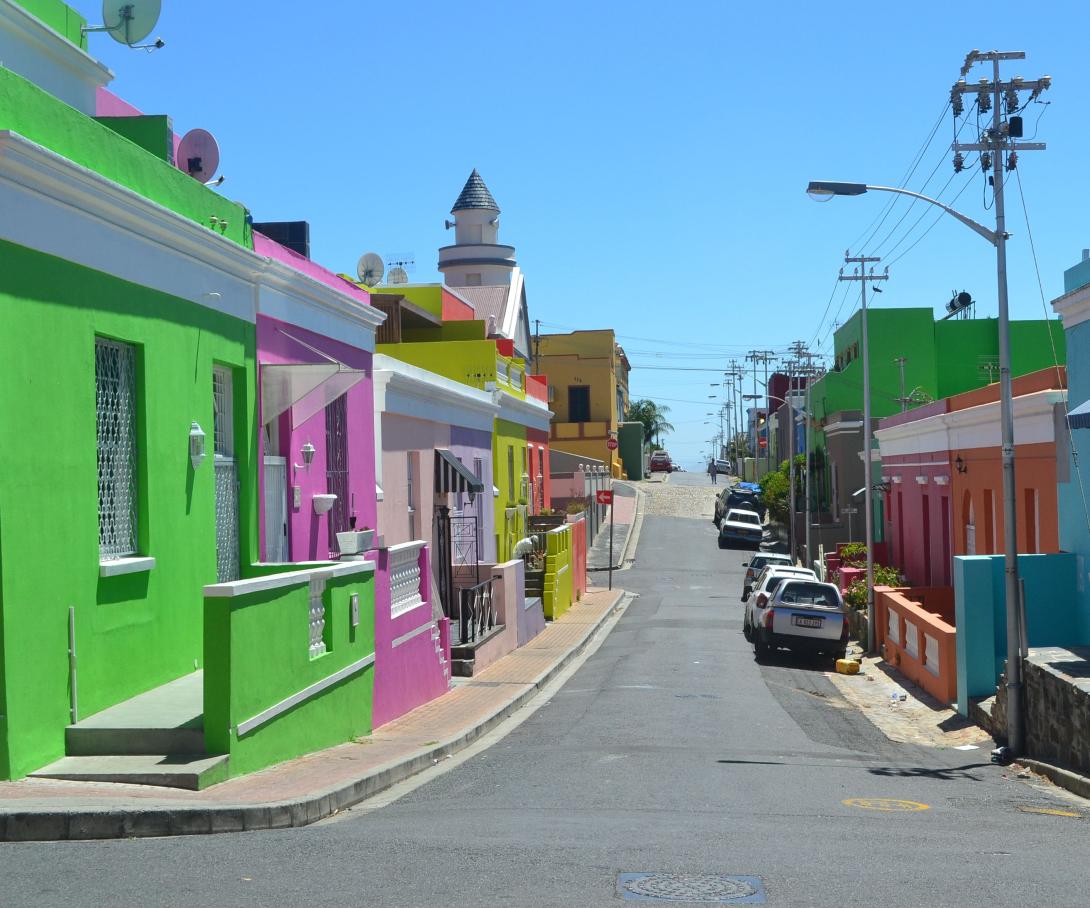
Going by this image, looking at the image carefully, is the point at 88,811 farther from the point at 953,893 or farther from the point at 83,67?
the point at 83,67

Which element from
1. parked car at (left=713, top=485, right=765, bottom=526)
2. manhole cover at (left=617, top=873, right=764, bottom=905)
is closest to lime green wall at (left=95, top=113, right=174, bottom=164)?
manhole cover at (left=617, top=873, right=764, bottom=905)

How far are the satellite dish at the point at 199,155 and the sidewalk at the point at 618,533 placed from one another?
3395 cm

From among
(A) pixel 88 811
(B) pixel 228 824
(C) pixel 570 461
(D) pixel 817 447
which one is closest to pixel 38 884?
(A) pixel 88 811

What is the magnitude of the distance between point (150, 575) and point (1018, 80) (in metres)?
12.5

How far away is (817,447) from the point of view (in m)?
65.0

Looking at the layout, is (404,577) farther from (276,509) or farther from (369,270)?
(369,270)

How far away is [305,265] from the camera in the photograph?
17.5m

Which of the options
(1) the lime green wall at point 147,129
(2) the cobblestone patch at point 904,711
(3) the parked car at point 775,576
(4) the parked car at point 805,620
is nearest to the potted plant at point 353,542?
(1) the lime green wall at point 147,129

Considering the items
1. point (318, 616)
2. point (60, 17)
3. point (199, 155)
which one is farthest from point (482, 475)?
point (318, 616)

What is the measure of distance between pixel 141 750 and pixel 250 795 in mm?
1107

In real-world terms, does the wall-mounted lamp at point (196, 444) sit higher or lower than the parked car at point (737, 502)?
higher

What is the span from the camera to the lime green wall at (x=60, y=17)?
51.7 feet

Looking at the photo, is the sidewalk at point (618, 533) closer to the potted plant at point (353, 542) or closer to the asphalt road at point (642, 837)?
the asphalt road at point (642, 837)

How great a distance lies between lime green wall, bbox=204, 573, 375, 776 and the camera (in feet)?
31.8
